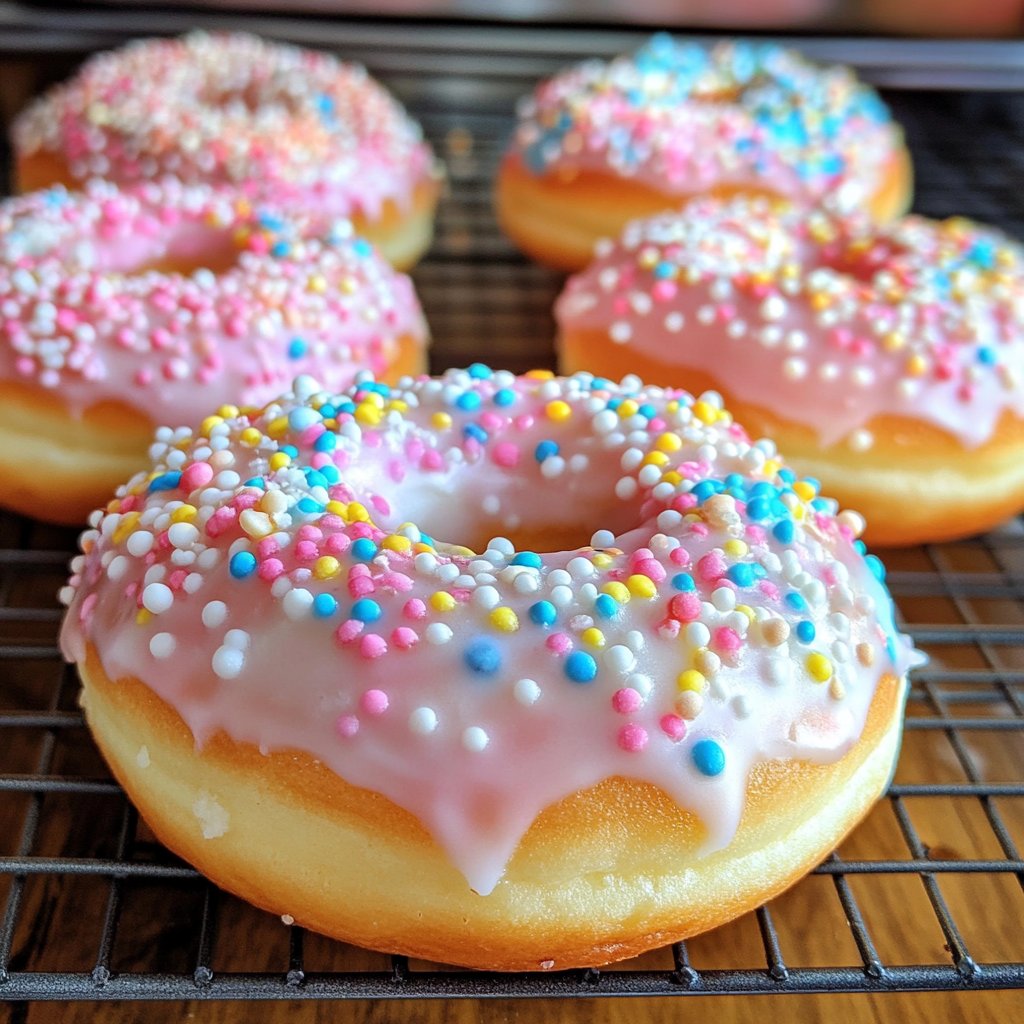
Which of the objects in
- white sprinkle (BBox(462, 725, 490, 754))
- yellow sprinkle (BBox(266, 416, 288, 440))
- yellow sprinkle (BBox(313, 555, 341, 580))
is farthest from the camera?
yellow sprinkle (BBox(266, 416, 288, 440))

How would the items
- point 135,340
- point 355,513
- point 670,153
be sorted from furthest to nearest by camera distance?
1. point 670,153
2. point 135,340
3. point 355,513

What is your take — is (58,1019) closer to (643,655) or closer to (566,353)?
(643,655)

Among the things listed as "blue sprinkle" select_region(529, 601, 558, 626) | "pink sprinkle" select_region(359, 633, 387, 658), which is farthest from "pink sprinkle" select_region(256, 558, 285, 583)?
"blue sprinkle" select_region(529, 601, 558, 626)

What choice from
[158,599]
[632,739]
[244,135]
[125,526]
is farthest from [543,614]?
[244,135]

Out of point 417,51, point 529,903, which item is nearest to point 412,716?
point 529,903

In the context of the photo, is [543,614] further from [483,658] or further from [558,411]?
[558,411]

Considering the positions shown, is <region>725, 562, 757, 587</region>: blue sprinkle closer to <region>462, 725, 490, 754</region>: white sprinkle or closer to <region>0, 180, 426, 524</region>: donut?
<region>462, 725, 490, 754</region>: white sprinkle
